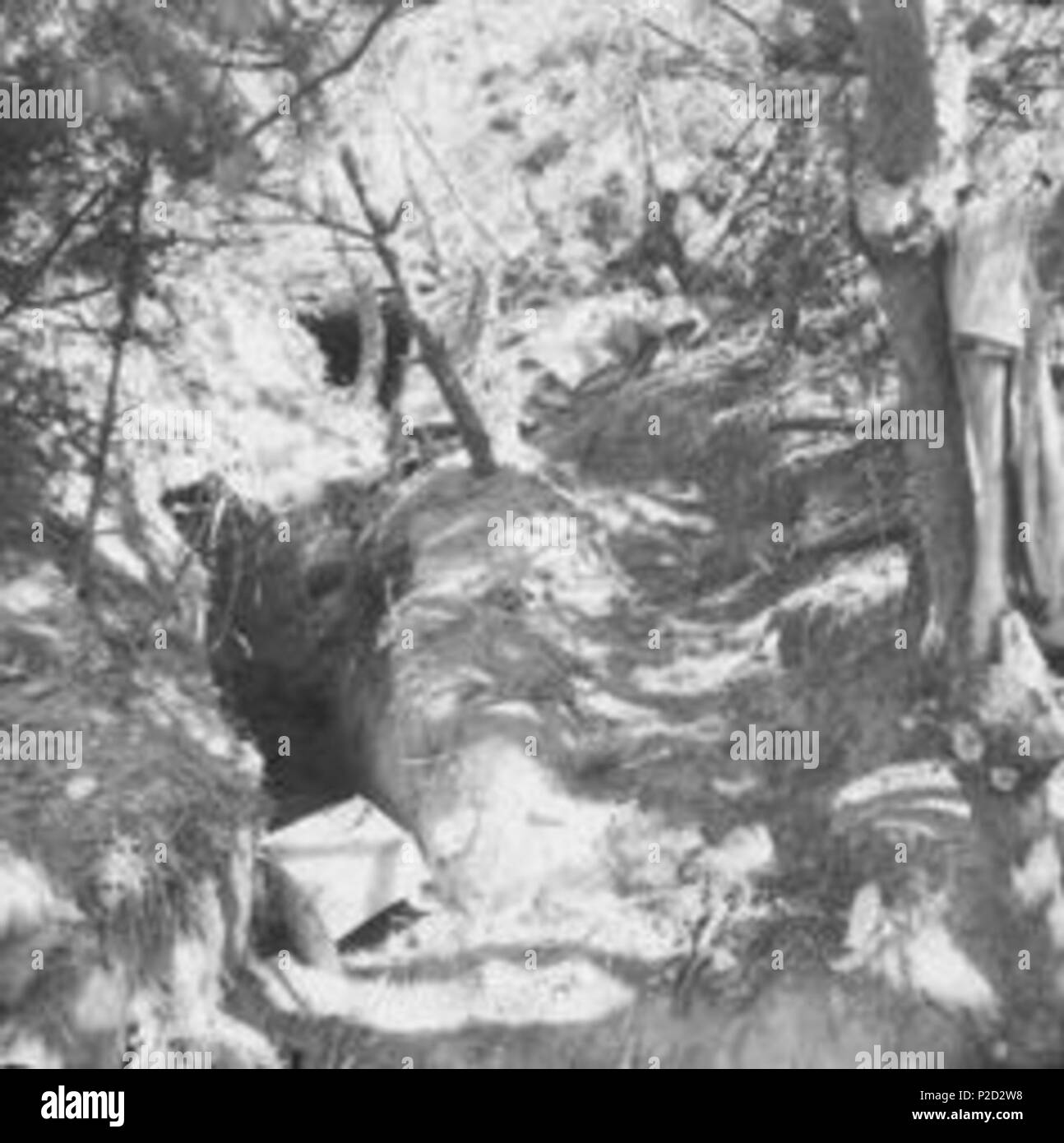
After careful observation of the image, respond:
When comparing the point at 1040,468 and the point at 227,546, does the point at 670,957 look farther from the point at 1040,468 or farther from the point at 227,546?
the point at 227,546

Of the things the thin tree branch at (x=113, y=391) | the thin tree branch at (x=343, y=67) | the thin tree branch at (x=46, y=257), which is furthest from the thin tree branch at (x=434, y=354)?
the thin tree branch at (x=46, y=257)

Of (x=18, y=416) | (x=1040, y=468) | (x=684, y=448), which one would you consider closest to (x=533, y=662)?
(x=684, y=448)

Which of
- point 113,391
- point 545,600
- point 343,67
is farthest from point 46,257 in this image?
point 545,600

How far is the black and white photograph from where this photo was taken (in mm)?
7281

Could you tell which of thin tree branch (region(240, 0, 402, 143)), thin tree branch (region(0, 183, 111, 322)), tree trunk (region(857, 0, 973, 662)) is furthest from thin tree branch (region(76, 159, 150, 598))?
tree trunk (region(857, 0, 973, 662))

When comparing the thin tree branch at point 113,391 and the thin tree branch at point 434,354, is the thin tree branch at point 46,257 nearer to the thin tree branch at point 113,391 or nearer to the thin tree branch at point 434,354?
the thin tree branch at point 113,391

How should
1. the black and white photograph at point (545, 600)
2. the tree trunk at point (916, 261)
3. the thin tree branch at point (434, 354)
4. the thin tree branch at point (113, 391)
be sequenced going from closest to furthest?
the tree trunk at point (916, 261) < the black and white photograph at point (545, 600) < the thin tree branch at point (113, 391) < the thin tree branch at point (434, 354)

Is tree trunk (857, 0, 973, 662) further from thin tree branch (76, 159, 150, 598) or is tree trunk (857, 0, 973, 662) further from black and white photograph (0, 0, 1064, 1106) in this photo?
thin tree branch (76, 159, 150, 598)

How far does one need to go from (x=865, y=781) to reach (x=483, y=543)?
164 inches

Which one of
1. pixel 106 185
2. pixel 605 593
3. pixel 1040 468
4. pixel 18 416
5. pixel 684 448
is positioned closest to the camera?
Result: pixel 1040 468

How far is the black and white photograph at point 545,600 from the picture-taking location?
7.28 metres

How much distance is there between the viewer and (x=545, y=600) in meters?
11.5

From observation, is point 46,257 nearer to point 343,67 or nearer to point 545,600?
point 343,67

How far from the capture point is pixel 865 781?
8.80 meters
